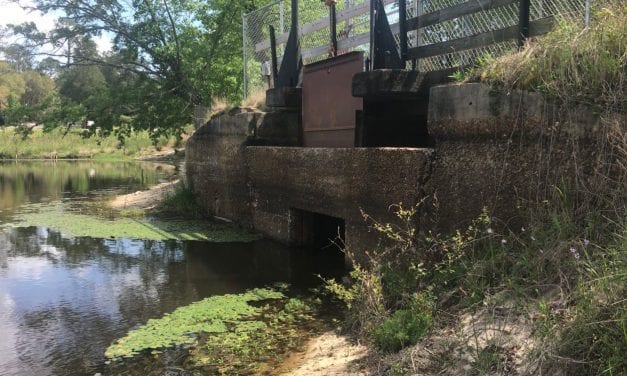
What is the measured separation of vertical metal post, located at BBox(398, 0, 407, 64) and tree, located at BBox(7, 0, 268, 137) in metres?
12.0

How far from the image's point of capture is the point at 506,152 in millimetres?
5137

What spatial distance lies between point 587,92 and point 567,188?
0.81 metres

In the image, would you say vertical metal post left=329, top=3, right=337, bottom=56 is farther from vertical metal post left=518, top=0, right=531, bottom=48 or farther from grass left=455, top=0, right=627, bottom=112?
grass left=455, top=0, right=627, bottom=112

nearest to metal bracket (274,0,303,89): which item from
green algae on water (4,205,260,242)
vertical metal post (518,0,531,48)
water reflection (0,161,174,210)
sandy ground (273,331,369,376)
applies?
green algae on water (4,205,260,242)

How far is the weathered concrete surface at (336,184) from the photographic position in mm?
6414

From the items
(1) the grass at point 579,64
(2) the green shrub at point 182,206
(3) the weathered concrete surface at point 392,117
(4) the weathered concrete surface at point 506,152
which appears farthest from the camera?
(2) the green shrub at point 182,206

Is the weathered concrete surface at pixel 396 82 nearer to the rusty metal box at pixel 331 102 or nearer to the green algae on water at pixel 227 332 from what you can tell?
the rusty metal box at pixel 331 102

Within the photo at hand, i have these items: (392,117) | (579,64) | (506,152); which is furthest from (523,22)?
(392,117)

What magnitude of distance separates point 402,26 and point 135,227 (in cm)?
701

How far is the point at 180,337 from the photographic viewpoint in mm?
5492

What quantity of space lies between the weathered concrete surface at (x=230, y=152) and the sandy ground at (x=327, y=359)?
5.62 m

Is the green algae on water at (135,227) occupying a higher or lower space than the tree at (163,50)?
lower

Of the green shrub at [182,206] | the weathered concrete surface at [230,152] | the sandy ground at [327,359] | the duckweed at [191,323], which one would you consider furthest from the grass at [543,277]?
the green shrub at [182,206]

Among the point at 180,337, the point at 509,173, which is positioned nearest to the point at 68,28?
the point at 180,337
